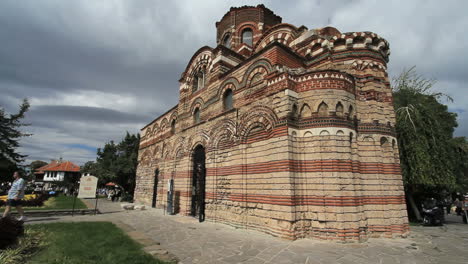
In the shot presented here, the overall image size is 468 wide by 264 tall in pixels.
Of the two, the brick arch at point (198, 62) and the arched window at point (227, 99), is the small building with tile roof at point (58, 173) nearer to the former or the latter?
the brick arch at point (198, 62)

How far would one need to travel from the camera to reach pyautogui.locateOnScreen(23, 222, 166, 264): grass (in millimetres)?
4340

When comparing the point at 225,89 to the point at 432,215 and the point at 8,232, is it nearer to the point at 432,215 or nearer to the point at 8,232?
the point at 8,232

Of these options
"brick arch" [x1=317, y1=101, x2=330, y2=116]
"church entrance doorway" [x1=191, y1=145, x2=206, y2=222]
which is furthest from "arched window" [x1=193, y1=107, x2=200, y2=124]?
"brick arch" [x1=317, y1=101, x2=330, y2=116]

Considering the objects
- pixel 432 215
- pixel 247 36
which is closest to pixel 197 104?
pixel 247 36

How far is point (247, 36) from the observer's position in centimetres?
1656

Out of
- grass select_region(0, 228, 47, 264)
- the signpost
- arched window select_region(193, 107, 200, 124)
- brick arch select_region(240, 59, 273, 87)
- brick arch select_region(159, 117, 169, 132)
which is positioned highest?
brick arch select_region(240, 59, 273, 87)

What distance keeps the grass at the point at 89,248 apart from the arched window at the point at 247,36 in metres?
14.5

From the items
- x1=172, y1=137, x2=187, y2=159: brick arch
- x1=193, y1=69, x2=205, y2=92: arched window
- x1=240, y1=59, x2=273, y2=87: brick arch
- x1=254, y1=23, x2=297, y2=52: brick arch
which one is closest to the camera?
x1=240, y1=59, x2=273, y2=87: brick arch

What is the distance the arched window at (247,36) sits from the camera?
16.3 metres

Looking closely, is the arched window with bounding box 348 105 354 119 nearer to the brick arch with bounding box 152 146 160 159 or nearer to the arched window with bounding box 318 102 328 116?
the arched window with bounding box 318 102 328 116

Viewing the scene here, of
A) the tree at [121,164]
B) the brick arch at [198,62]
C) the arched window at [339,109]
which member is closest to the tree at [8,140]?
the tree at [121,164]

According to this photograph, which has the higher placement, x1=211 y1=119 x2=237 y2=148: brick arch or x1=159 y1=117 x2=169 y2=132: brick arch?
x1=159 y1=117 x2=169 y2=132: brick arch

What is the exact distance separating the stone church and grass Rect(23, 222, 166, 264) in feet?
12.7

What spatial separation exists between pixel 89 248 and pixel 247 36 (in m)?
15.9
